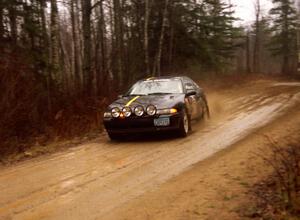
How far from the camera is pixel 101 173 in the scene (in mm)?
7988

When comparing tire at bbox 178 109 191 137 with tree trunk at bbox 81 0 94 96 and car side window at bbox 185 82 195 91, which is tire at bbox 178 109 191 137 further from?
tree trunk at bbox 81 0 94 96

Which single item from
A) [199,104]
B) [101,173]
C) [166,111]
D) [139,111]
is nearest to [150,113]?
[139,111]

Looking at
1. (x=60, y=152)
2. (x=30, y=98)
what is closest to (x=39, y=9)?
(x=30, y=98)

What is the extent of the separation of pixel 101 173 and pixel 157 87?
5.03 meters

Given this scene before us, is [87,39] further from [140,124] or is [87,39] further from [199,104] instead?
[140,124]

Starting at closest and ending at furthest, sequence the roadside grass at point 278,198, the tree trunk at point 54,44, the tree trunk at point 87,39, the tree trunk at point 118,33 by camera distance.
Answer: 1. the roadside grass at point 278,198
2. the tree trunk at point 54,44
3. the tree trunk at point 87,39
4. the tree trunk at point 118,33

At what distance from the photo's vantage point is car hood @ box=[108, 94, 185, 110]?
11.3 m

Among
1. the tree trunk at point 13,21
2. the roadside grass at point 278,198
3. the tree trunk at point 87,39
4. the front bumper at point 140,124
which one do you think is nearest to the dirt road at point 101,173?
the front bumper at point 140,124

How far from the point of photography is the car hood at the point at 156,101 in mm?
11283

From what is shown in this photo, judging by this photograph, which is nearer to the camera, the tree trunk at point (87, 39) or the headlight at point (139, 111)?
the headlight at point (139, 111)

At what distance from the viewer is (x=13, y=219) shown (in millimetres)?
5773

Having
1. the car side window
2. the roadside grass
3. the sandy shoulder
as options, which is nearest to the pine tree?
the car side window

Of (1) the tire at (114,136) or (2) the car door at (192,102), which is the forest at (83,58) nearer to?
(1) the tire at (114,136)

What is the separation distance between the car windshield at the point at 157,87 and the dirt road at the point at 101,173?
1.28 m
